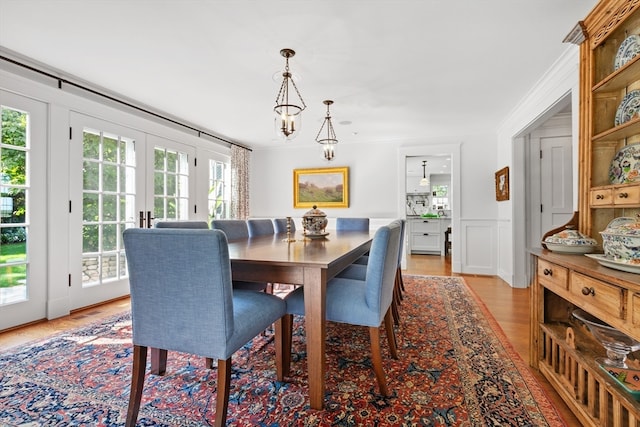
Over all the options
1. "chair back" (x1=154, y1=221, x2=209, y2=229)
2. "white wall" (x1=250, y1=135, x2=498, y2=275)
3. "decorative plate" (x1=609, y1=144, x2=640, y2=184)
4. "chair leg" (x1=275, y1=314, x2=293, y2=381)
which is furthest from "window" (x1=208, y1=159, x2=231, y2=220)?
"decorative plate" (x1=609, y1=144, x2=640, y2=184)

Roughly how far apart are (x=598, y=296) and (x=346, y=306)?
110cm

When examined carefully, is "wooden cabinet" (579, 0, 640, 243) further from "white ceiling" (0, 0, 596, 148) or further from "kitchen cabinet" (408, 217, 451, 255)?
"kitchen cabinet" (408, 217, 451, 255)

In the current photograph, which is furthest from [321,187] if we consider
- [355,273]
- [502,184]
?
[355,273]

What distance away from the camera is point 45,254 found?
2.79 meters

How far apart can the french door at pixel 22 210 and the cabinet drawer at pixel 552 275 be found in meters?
3.91

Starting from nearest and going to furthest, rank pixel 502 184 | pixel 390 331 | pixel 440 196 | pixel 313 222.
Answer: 1. pixel 390 331
2. pixel 313 222
3. pixel 502 184
4. pixel 440 196

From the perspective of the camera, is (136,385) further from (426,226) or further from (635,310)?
(426,226)

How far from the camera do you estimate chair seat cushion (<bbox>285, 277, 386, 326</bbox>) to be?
1645 millimetres

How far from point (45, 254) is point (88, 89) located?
163cm

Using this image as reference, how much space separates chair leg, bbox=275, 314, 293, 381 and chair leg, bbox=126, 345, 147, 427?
0.65 m

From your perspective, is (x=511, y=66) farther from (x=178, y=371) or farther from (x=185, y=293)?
(x=178, y=371)

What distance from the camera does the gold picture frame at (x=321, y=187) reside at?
5.49 metres

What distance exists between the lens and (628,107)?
1561 mm

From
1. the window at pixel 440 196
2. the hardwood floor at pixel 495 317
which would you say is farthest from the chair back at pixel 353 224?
the window at pixel 440 196
